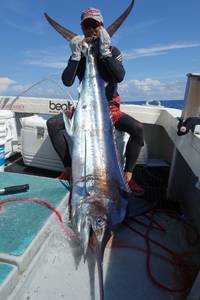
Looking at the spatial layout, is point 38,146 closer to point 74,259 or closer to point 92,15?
point 92,15

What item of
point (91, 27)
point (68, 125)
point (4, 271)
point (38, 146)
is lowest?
point (4, 271)

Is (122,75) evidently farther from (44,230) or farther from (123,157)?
(44,230)

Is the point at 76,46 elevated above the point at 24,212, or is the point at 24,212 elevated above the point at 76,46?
the point at 76,46

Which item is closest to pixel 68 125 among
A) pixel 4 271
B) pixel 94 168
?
pixel 94 168

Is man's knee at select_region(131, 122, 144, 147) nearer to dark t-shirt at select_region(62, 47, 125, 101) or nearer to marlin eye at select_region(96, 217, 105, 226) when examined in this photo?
dark t-shirt at select_region(62, 47, 125, 101)

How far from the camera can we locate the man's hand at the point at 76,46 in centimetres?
277

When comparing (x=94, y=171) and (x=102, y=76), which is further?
(x=102, y=76)

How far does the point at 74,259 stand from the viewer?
1798mm

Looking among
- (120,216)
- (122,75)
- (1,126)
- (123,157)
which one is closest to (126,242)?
(120,216)

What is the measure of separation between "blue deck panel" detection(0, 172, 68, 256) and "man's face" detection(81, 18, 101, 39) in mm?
1681

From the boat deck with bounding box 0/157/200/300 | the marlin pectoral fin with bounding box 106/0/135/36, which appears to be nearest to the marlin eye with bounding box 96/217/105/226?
the boat deck with bounding box 0/157/200/300

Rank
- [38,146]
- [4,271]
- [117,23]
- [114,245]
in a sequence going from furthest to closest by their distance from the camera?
[38,146]
[117,23]
[114,245]
[4,271]

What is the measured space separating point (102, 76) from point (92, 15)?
0.66 meters

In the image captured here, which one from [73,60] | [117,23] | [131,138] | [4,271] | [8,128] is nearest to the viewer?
[4,271]
